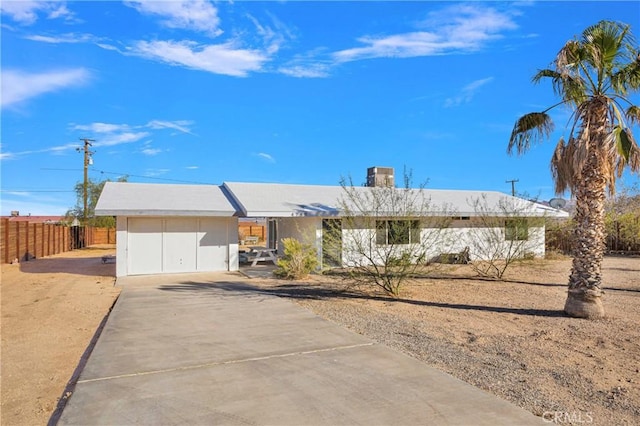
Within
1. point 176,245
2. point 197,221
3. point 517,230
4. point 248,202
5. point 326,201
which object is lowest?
point 176,245

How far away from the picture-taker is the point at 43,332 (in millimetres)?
8211

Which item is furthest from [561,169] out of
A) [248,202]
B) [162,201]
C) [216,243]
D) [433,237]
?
[162,201]

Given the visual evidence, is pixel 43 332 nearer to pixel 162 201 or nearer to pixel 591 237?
pixel 162 201

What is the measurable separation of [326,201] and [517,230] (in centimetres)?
830

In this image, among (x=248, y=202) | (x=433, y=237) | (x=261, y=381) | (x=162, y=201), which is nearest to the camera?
(x=261, y=381)

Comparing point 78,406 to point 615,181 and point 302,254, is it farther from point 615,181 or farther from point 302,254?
point 302,254

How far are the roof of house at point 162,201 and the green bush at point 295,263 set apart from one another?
3.27 metres

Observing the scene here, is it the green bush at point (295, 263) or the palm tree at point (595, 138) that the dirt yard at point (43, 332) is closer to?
Answer: the green bush at point (295, 263)

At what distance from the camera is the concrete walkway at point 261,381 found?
419 centimetres

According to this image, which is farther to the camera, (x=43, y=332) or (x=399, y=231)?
(x=399, y=231)

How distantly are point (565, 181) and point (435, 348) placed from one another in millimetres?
5864
